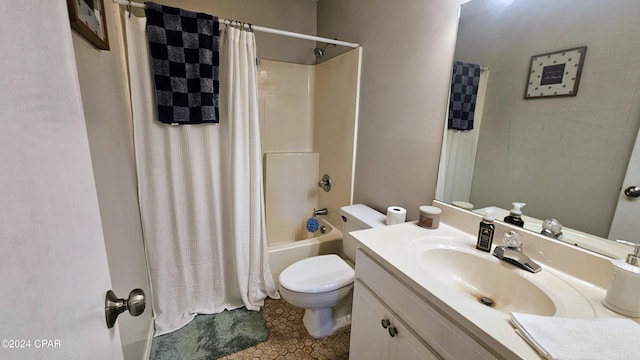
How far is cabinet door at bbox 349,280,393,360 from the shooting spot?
950mm

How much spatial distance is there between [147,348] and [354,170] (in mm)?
1643

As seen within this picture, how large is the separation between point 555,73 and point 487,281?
0.76 m

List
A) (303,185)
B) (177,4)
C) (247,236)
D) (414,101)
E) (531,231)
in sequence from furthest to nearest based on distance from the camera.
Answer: (303,185) < (177,4) < (247,236) < (414,101) < (531,231)

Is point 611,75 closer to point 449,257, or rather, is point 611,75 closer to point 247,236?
point 449,257

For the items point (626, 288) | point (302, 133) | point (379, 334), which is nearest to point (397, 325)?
point (379, 334)

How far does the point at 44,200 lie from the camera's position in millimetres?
329

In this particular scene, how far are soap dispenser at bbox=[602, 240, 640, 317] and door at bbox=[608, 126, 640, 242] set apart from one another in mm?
95

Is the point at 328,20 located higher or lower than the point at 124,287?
higher

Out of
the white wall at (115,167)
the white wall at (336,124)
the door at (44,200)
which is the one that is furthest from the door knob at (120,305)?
the white wall at (336,124)

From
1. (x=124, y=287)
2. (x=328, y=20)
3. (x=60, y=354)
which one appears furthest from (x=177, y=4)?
(x=60, y=354)

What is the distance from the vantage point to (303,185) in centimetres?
239

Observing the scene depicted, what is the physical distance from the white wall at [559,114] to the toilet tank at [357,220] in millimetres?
556

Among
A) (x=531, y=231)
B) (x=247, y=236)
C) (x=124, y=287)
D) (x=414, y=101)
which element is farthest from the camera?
(x=247, y=236)

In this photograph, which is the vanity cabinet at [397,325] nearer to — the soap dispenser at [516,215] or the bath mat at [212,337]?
the soap dispenser at [516,215]
